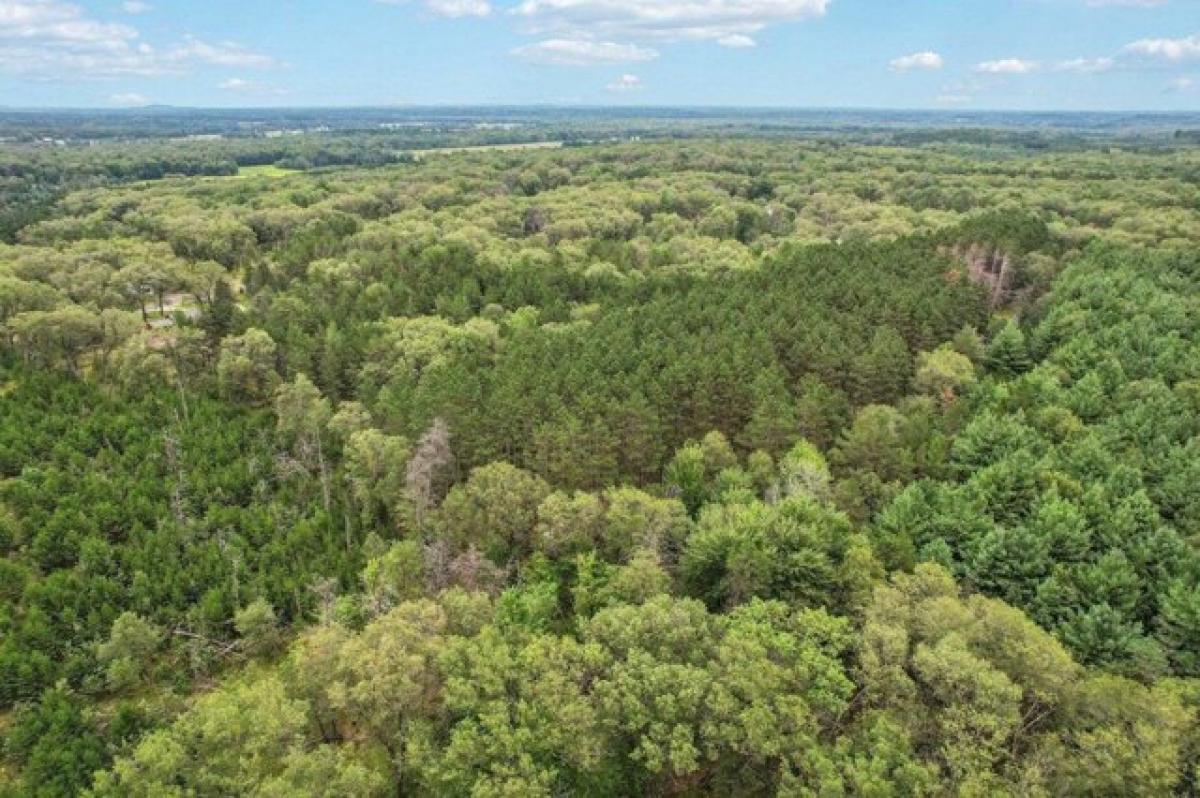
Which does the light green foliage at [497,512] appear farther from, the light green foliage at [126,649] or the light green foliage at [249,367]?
the light green foliage at [249,367]

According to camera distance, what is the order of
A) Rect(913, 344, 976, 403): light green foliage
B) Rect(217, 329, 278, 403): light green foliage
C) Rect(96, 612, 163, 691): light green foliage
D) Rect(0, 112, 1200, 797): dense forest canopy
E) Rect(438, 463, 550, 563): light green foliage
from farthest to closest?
Rect(217, 329, 278, 403): light green foliage < Rect(913, 344, 976, 403): light green foliage < Rect(438, 463, 550, 563): light green foliage < Rect(96, 612, 163, 691): light green foliage < Rect(0, 112, 1200, 797): dense forest canopy

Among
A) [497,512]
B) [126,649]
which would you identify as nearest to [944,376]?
[497,512]

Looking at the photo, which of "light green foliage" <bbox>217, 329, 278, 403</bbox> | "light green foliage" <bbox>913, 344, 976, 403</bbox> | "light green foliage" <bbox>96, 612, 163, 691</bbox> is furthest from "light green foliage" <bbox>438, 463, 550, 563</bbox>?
"light green foliage" <bbox>217, 329, 278, 403</bbox>

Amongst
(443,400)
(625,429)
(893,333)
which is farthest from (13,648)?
(893,333)

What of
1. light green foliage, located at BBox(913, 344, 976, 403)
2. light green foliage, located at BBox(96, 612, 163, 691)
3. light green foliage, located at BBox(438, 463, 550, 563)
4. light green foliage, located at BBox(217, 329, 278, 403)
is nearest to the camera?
light green foliage, located at BBox(96, 612, 163, 691)

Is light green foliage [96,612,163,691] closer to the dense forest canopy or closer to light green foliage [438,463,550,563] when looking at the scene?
the dense forest canopy

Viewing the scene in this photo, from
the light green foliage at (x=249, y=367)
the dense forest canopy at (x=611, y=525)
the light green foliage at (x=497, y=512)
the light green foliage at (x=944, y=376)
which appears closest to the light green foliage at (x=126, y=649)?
the dense forest canopy at (x=611, y=525)

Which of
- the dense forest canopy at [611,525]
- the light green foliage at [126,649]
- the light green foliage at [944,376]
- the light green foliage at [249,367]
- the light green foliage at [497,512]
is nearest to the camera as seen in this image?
the dense forest canopy at [611,525]

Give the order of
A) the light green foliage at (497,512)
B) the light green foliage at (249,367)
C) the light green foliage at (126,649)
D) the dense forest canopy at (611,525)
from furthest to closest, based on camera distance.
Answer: the light green foliage at (249,367) → the light green foliage at (497,512) → the light green foliage at (126,649) → the dense forest canopy at (611,525)
